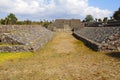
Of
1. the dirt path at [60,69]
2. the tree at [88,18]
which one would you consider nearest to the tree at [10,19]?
the tree at [88,18]

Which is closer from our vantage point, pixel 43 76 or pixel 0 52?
pixel 43 76

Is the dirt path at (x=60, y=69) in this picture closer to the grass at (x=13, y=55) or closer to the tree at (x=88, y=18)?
the grass at (x=13, y=55)

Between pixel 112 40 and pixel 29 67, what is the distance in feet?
27.3

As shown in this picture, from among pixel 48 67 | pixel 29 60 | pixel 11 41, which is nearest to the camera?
pixel 48 67

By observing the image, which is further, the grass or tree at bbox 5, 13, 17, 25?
tree at bbox 5, 13, 17, 25

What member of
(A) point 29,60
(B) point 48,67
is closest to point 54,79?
(B) point 48,67

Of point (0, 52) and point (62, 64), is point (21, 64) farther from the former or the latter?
point (0, 52)

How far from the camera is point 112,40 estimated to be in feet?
56.8

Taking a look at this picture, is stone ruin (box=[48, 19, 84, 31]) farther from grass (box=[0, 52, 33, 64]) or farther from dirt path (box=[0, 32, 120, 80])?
dirt path (box=[0, 32, 120, 80])

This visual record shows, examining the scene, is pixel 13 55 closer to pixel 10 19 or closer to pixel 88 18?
pixel 10 19

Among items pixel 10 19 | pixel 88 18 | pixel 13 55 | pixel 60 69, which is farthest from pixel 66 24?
pixel 60 69

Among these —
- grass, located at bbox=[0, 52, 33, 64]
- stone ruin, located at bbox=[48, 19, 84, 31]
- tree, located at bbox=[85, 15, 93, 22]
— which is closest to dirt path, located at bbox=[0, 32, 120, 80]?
grass, located at bbox=[0, 52, 33, 64]

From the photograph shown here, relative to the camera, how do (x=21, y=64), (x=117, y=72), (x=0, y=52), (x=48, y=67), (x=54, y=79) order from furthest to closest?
(x=0, y=52)
(x=21, y=64)
(x=48, y=67)
(x=117, y=72)
(x=54, y=79)

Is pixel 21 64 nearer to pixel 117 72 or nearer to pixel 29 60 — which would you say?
pixel 29 60
